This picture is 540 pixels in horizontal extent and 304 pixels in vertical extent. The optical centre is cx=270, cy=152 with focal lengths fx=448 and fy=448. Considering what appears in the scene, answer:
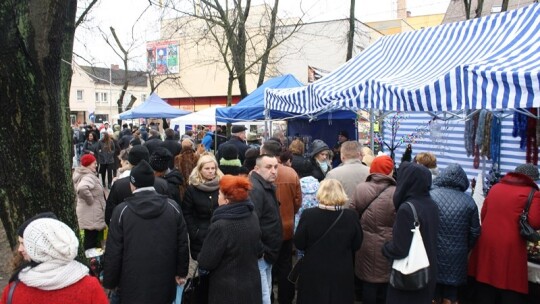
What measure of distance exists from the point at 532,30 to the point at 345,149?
2.54m

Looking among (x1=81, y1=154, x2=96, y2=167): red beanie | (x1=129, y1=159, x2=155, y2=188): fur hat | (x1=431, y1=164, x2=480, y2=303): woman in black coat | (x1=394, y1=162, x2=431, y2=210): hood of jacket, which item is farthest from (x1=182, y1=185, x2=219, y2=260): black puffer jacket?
(x1=431, y1=164, x2=480, y2=303): woman in black coat

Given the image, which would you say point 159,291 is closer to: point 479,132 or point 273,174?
point 273,174

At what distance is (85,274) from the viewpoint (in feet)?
7.41

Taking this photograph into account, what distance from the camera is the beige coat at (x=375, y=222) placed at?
3994 millimetres

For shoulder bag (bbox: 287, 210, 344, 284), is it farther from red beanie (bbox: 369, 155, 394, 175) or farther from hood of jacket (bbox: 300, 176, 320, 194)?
hood of jacket (bbox: 300, 176, 320, 194)

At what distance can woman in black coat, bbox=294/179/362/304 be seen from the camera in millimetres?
3715

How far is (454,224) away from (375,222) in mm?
752

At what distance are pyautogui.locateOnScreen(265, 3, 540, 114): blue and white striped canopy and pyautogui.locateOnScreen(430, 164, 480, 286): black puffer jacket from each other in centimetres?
69

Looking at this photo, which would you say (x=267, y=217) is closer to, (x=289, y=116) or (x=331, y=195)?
(x=331, y=195)

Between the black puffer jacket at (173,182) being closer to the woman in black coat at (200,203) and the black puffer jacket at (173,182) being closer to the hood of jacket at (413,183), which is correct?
the woman in black coat at (200,203)

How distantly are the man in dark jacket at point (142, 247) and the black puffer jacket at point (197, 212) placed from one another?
80 cm

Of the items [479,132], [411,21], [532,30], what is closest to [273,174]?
[532,30]

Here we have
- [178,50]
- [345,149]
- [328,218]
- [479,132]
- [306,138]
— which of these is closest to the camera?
[328,218]

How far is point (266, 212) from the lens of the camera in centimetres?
399
